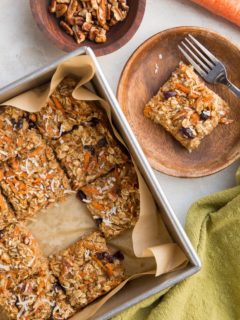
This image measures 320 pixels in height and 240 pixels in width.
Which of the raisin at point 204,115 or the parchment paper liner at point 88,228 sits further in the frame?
the raisin at point 204,115

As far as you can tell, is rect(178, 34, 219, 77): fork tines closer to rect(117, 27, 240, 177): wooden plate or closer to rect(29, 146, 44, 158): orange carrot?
rect(117, 27, 240, 177): wooden plate

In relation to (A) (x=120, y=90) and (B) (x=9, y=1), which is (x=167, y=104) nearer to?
(A) (x=120, y=90)

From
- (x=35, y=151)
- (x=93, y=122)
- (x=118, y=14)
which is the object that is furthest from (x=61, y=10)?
(x=35, y=151)

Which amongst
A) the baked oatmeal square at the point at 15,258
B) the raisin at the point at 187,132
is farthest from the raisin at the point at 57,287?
the raisin at the point at 187,132

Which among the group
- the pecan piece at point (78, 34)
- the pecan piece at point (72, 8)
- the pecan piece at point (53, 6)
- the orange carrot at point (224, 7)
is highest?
the pecan piece at point (53, 6)

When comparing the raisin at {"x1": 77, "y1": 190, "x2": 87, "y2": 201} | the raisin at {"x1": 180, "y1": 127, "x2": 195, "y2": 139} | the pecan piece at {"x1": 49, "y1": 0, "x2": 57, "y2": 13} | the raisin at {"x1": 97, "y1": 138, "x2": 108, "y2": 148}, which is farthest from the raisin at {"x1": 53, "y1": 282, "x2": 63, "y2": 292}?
the pecan piece at {"x1": 49, "y1": 0, "x2": 57, "y2": 13}

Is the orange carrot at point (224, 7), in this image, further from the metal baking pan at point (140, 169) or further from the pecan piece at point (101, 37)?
the metal baking pan at point (140, 169)
